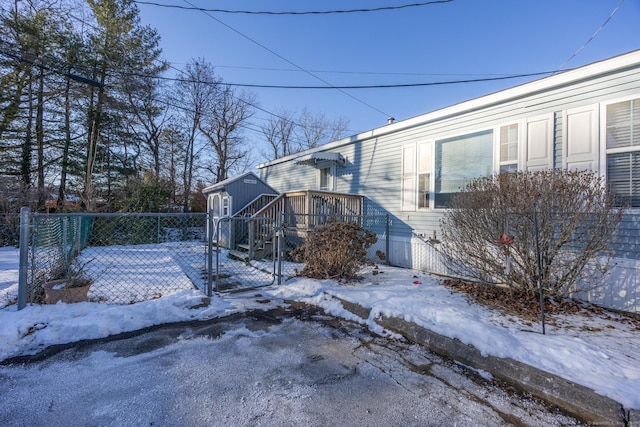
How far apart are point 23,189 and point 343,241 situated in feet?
41.0

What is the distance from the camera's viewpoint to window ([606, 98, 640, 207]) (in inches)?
171

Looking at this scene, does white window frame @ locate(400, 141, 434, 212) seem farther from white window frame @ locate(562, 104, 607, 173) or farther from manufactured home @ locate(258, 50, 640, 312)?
Result: white window frame @ locate(562, 104, 607, 173)

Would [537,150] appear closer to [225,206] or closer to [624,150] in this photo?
[624,150]

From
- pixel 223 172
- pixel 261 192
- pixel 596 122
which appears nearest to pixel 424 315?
pixel 596 122

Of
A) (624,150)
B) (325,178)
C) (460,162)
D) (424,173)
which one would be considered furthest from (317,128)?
(624,150)

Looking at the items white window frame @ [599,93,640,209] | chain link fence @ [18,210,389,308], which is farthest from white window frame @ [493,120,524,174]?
chain link fence @ [18,210,389,308]

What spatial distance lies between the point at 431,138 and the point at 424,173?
82 centimetres

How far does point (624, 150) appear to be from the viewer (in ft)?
14.4

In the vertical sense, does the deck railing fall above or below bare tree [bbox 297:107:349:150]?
below

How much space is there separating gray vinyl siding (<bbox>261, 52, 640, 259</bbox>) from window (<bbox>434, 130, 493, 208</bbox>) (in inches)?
7.3

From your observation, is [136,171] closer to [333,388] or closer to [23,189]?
[23,189]

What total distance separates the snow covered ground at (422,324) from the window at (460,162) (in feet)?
8.15

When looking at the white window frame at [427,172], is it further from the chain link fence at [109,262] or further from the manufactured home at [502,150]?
the chain link fence at [109,262]

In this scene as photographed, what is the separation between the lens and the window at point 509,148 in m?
5.58
